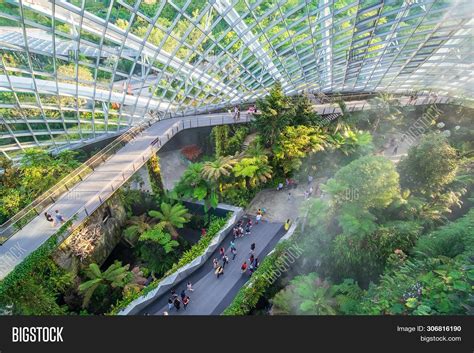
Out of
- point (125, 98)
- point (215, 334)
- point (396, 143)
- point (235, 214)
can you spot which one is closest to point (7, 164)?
point (125, 98)

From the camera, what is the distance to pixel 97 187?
1897 cm

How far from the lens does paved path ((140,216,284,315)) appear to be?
16.8 metres

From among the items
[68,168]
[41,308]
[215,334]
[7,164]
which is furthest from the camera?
[7,164]

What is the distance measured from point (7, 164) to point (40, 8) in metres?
12.1

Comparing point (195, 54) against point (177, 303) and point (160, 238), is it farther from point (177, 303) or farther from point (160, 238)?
point (177, 303)

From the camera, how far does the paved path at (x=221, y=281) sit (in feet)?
55.0

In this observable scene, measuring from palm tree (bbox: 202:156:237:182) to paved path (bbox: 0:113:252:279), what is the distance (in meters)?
4.45

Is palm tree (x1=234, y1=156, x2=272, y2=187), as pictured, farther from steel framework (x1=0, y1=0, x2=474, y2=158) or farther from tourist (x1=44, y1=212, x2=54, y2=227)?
tourist (x1=44, y1=212, x2=54, y2=227)

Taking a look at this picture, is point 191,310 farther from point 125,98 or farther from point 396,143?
point 396,143

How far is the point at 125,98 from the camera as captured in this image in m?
24.6

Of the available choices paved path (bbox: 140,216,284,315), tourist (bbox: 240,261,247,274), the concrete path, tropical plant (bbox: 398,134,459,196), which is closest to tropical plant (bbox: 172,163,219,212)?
paved path (bbox: 140,216,284,315)

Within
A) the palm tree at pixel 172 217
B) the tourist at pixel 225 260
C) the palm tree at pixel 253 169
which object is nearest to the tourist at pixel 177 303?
the tourist at pixel 225 260

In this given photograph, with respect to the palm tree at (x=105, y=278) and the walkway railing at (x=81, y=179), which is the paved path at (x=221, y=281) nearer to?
the palm tree at (x=105, y=278)

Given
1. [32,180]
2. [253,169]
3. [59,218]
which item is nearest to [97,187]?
[59,218]
